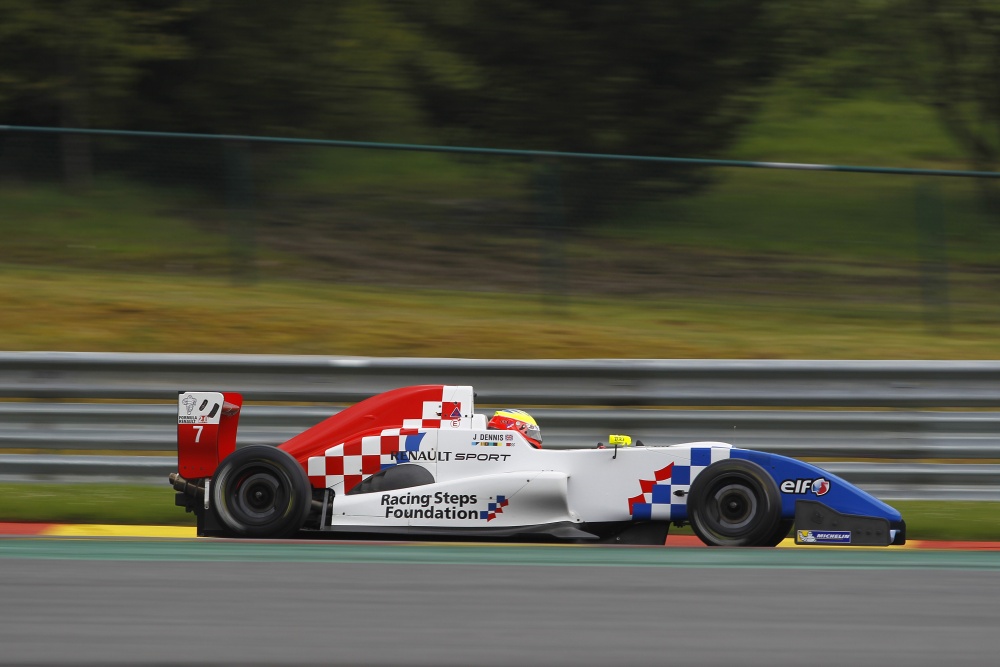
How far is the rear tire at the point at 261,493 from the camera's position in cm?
622

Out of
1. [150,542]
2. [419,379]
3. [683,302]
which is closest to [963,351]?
[683,302]

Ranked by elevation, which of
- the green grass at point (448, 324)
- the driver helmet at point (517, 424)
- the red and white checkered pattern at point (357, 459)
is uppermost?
the green grass at point (448, 324)

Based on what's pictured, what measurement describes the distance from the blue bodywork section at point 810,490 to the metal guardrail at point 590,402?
130cm

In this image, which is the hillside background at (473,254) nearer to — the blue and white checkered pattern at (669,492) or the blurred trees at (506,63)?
the blurred trees at (506,63)

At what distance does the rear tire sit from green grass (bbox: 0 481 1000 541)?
668mm

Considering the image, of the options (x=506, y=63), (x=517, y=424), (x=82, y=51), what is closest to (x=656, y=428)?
(x=517, y=424)

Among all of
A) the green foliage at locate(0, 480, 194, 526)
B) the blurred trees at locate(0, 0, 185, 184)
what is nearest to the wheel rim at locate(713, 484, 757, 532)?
the green foliage at locate(0, 480, 194, 526)

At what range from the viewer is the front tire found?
19.7ft

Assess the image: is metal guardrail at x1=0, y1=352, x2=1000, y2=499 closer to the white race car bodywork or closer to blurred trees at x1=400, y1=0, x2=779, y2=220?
the white race car bodywork

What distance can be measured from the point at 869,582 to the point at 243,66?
8.67 meters

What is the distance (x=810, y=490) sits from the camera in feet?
20.0

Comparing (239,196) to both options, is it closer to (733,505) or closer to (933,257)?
(733,505)

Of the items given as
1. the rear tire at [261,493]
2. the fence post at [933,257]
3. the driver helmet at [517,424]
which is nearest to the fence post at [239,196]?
the rear tire at [261,493]

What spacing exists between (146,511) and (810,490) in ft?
10.6
